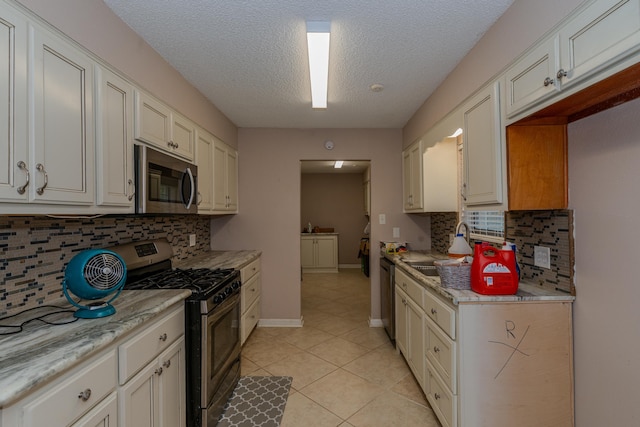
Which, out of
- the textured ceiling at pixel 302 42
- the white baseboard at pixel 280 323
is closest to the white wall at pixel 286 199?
the white baseboard at pixel 280 323

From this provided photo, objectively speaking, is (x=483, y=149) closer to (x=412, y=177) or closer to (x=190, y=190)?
(x=412, y=177)

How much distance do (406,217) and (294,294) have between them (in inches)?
66.3

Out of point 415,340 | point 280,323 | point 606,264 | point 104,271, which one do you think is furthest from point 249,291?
point 606,264

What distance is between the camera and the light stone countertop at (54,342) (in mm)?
867

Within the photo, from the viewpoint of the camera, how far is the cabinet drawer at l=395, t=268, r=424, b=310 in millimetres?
2246

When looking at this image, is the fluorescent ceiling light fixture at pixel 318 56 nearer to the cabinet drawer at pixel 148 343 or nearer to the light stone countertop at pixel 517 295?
the light stone countertop at pixel 517 295

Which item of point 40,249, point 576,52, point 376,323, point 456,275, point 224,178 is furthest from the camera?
point 376,323

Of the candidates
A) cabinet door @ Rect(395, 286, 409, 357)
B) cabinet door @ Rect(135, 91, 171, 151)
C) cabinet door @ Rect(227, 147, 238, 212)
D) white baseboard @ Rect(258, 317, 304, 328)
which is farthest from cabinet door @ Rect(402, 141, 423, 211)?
cabinet door @ Rect(135, 91, 171, 151)

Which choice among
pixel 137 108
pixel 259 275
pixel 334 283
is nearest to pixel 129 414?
pixel 137 108

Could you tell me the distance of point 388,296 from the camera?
3.20 meters

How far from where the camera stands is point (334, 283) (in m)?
6.09

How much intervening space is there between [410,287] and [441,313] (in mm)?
663

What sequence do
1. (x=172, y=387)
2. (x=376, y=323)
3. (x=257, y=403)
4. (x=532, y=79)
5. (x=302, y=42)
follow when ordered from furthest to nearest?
(x=376, y=323) < (x=257, y=403) < (x=302, y=42) < (x=172, y=387) < (x=532, y=79)

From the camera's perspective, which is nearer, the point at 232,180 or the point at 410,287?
the point at 410,287
